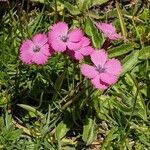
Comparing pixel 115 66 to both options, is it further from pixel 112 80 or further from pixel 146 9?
pixel 146 9

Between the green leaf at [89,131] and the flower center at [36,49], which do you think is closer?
the flower center at [36,49]

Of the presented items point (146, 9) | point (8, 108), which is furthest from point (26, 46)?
point (146, 9)

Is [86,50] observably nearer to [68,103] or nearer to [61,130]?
[68,103]

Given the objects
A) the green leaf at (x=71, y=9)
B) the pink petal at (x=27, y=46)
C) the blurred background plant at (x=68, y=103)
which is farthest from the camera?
the green leaf at (x=71, y=9)

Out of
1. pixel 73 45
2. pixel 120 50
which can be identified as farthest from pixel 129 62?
pixel 73 45

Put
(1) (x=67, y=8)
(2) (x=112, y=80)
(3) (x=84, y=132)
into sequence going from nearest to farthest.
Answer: (2) (x=112, y=80) < (3) (x=84, y=132) < (1) (x=67, y=8)

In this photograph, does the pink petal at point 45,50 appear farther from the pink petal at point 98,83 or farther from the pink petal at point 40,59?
the pink petal at point 98,83

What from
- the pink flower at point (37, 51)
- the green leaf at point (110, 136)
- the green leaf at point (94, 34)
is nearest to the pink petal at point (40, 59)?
the pink flower at point (37, 51)
